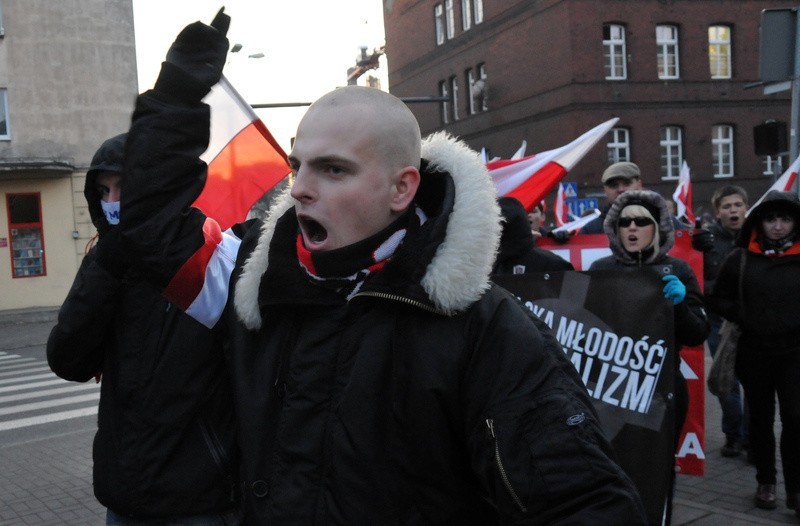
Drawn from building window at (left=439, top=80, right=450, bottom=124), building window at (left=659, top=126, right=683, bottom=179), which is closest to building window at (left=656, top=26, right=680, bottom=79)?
building window at (left=659, top=126, right=683, bottom=179)

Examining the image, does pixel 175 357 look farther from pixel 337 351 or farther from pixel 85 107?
pixel 85 107

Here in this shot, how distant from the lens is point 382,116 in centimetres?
170

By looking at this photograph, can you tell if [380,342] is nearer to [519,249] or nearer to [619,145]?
[519,249]

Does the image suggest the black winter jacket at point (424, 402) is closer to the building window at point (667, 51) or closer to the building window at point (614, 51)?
the building window at point (614, 51)

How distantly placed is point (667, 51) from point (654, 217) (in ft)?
100.0

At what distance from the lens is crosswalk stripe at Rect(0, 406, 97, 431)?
919 centimetres

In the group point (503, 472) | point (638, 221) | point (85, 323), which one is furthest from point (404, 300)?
point (638, 221)

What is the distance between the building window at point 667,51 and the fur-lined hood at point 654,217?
2983cm

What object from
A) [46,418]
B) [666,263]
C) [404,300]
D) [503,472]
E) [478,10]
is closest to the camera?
[503,472]

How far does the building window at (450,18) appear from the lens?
3938cm

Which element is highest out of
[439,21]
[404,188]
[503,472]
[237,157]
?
[439,21]

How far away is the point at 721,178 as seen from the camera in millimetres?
33594

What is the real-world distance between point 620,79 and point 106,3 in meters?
18.2

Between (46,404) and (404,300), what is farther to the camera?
(46,404)
